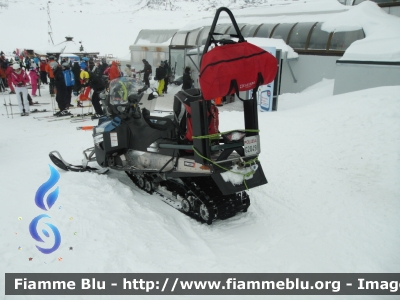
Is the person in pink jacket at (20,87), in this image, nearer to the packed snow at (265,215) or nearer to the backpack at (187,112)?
the packed snow at (265,215)

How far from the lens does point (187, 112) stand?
4.27m

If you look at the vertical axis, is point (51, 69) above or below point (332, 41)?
below

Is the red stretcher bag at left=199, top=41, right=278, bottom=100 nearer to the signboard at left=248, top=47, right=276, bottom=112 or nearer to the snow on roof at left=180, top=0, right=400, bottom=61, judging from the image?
the signboard at left=248, top=47, right=276, bottom=112

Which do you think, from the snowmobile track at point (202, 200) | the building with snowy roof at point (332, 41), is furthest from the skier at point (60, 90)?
the snowmobile track at point (202, 200)

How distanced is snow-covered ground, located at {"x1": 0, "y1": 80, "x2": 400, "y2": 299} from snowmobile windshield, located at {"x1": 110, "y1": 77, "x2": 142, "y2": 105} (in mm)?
1275

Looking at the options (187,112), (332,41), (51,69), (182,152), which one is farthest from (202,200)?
(51,69)

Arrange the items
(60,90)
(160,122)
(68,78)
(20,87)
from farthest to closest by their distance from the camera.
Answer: (68,78) < (60,90) < (20,87) < (160,122)

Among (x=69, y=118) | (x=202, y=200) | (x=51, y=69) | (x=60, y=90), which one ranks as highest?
(x=51, y=69)

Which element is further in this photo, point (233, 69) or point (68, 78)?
point (68, 78)

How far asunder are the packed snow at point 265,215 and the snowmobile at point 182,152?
24 cm

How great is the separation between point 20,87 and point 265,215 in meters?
10.5

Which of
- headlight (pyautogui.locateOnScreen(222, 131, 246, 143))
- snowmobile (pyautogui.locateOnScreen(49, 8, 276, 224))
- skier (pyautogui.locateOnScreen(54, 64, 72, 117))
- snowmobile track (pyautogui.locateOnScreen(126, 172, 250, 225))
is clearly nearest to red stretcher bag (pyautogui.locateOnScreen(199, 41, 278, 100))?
snowmobile (pyautogui.locateOnScreen(49, 8, 276, 224))

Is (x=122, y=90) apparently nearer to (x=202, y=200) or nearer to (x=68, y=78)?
(x=202, y=200)

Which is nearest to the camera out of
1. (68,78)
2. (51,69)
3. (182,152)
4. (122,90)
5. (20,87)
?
(182,152)
